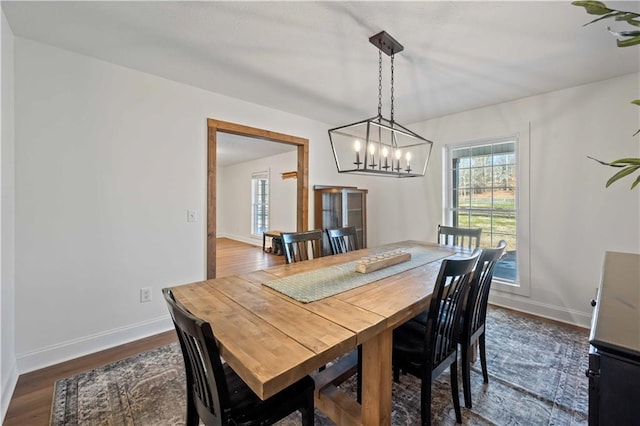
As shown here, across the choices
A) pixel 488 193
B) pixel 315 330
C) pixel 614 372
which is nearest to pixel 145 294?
pixel 315 330

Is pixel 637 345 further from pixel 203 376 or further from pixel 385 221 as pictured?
pixel 385 221

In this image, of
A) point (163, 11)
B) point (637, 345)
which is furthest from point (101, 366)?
point (637, 345)

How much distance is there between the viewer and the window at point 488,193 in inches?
137

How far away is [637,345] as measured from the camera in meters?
0.73

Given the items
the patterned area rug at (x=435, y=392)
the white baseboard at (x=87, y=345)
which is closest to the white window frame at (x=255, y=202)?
the white baseboard at (x=87, y=345)

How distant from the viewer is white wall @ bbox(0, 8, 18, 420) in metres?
1.78

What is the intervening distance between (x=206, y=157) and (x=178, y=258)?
1126 mm

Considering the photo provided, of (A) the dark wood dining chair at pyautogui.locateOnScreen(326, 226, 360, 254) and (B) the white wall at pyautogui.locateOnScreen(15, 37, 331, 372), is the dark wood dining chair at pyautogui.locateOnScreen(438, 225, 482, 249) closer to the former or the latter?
(A) the dark wood dining chair at pyautogui.locateOnScreen(326, 226, 360, 254)

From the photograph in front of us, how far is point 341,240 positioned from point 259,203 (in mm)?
5480

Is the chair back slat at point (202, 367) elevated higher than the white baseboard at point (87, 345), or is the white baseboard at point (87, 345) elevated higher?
the chair back slat at point (202, 367)

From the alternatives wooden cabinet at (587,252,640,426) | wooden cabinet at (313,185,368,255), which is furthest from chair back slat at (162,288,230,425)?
wooden cabinet at (313,185,368,255)

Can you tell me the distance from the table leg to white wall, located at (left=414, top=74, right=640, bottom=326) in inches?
113

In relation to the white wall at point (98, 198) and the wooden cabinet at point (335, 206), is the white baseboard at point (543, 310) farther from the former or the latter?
the white wall at point (98, 198)

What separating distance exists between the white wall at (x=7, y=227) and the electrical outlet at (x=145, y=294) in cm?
82
